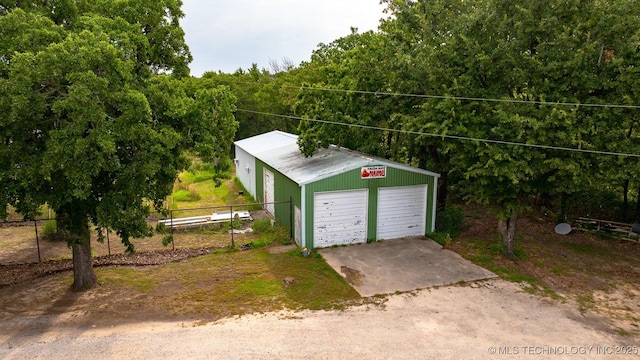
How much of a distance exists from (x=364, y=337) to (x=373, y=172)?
7105 millimetres

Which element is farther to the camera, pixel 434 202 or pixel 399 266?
pixel 434 202

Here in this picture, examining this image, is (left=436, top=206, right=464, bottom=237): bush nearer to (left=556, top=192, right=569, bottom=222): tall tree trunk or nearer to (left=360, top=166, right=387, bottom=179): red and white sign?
(left=360, top=166, right=387, bottom=179): red and white sign

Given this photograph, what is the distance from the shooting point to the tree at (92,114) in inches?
324

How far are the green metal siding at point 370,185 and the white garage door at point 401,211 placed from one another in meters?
0.19

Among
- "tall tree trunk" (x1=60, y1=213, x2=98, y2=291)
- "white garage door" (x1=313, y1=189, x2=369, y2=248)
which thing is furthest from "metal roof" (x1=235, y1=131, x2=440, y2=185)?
"tall tree trunk" (x1=60, y1=213, x2=98, y2=291)

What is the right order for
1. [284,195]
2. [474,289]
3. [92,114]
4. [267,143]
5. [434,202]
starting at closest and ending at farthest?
[92,114] → [474,289] → [434,202] → [284,195] → [267,143]

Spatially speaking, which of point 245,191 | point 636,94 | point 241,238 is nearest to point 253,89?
point 245,191

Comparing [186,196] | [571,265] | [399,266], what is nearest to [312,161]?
[399,266]

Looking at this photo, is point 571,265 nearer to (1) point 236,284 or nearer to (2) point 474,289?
(2) point 474,289

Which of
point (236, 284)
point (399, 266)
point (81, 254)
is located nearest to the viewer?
point (81, 254)

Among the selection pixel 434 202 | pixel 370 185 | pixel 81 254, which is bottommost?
pixel 81 254

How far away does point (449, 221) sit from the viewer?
16281 mm

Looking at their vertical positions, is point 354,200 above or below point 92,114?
below

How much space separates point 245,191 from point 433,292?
1666 centimetres
